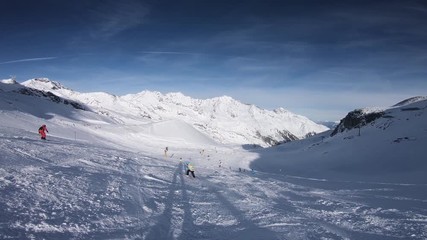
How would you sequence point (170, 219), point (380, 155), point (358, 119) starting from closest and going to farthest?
point (170, 219), point (380, 155), point (358, 119)

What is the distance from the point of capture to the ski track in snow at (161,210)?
28.8 feet

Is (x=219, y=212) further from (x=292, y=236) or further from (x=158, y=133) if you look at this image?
(x=158, y=133)

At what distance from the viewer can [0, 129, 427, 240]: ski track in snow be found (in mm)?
8781

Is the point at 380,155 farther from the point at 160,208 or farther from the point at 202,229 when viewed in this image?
the point at 202,229

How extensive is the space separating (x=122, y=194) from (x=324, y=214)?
8.55 meters

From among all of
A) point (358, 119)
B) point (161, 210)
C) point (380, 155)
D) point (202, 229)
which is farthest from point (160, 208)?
point (358, 119)

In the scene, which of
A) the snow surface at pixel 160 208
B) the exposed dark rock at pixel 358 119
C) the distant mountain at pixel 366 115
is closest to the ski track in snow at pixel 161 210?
the snow surface at pixel 160 208

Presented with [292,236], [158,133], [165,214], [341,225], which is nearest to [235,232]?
[292,236]

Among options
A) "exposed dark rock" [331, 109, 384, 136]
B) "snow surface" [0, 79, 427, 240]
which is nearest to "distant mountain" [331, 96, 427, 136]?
"exposed dark rock" [331, 109, 384, 136]

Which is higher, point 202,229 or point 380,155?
point 380,155

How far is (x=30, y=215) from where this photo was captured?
858cm

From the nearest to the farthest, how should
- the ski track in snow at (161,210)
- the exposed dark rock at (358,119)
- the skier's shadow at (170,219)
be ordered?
1. the ski track in snow at (161,210)
2. the skier's shadow at (170,219)
3. the exposed dark rock at (358,119)

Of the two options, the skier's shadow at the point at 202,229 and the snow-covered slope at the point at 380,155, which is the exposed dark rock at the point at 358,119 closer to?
the snow-covered slope at the point at 380,155

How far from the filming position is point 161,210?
11.8 meters
